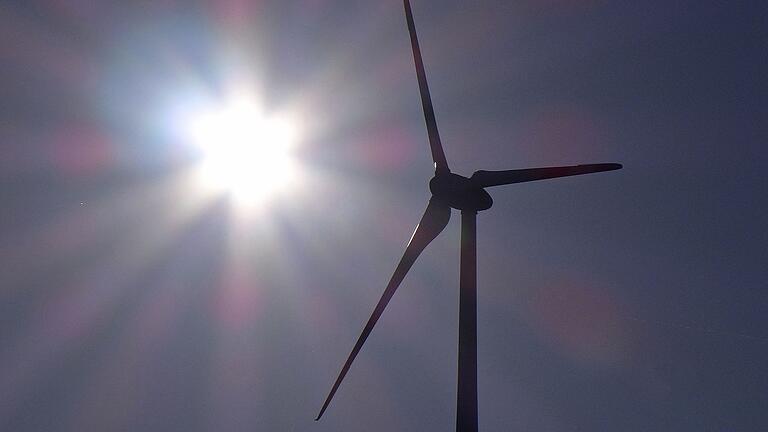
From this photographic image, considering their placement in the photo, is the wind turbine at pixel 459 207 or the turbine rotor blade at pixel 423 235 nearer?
the wind turbine at pixel 459 207

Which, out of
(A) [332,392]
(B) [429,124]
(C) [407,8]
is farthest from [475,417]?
(C) [407,8]

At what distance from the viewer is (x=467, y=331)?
62.0 feet

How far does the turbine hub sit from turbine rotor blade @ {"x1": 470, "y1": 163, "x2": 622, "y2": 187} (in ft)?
1.59

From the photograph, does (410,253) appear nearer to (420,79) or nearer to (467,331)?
(467,331)

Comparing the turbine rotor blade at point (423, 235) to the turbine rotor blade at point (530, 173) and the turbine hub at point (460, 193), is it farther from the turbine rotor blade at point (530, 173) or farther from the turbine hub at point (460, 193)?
the turbine rotor blade at point (530, 173)

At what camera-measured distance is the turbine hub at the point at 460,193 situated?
2205 centimetres

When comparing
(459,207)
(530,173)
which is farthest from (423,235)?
(530,173)

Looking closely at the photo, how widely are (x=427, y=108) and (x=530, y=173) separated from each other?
203 inches

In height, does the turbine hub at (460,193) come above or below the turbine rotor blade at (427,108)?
below

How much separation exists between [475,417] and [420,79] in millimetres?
14051

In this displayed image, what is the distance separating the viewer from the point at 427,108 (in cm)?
2419

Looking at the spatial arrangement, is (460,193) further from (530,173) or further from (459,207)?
(530,173)

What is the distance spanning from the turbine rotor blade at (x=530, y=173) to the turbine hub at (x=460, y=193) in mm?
485

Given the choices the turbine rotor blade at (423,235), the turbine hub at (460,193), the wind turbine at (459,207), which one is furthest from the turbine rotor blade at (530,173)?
the turbine rotor blade at (423,235)
